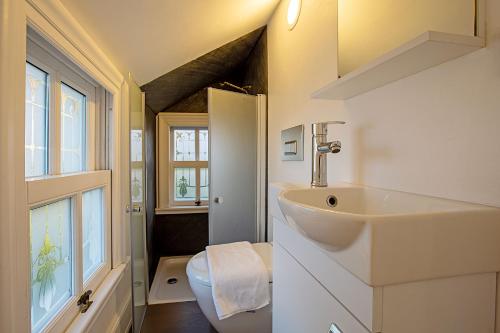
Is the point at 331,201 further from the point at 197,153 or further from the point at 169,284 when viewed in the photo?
the point at 197,153

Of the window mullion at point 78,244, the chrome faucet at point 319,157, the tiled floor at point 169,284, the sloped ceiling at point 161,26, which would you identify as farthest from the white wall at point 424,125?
the tiled floor at point 169,284

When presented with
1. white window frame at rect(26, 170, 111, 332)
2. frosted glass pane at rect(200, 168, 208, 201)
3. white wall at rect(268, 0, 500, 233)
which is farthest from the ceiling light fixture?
frosted glass pane at rect(200, 168, 208, 201)

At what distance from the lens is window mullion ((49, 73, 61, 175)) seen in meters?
0.99

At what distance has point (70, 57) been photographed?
3.12 ft

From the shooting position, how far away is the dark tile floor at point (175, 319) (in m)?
1.86

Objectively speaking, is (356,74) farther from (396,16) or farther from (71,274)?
(71,274)

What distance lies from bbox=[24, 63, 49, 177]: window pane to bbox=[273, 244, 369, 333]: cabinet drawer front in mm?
956

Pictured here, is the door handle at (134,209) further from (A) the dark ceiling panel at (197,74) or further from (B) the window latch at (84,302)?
(A) the dark ceiling panel at (197,74)

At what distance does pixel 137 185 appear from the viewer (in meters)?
1.84

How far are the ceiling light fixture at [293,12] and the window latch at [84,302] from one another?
72.9 inches

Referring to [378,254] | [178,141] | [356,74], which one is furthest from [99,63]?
[178,141]

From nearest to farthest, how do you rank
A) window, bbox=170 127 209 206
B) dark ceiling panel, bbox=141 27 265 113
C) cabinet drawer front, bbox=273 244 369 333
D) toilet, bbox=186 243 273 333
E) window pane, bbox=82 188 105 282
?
cabinet drawer front, bbox=273 244 369 333, window pane, bbox=82 188 105 282, toilet, bbox=186 243 273 333, dark ceiling panel, bbox=141 27 265 113, window, bbox=170 127 209 206

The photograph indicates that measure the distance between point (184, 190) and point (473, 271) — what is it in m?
3.07

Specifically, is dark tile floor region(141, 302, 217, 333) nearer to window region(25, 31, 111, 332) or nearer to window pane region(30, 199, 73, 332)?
window region(25, 31, 111, 332)
